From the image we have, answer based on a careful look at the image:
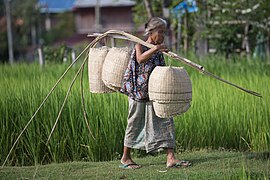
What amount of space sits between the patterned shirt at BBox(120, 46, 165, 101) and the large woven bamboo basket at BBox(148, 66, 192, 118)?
0.75ft

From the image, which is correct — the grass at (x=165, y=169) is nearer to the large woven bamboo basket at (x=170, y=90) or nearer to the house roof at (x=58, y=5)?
the large woven bamboo basket at (x=170, y=90)

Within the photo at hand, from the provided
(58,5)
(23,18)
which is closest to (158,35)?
(23,18)

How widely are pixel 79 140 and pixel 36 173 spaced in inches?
36.5

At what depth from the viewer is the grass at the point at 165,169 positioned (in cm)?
479

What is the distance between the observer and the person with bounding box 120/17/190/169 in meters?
5.09

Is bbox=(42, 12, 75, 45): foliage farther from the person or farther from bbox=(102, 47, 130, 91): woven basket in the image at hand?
the person

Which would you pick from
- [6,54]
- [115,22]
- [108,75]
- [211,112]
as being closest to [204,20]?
[211,112]

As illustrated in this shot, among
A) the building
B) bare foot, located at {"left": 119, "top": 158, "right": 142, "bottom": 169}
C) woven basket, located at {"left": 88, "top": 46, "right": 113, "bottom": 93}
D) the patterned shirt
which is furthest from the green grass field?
the building

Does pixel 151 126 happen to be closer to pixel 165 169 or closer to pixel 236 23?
pixel 165 169

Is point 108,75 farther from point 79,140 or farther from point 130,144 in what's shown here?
point 79,140

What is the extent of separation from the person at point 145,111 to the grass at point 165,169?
162 millimetres

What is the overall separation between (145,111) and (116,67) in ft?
1.36

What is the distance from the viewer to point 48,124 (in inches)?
242

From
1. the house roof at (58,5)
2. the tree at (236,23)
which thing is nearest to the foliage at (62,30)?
the house roof at (58,5)
